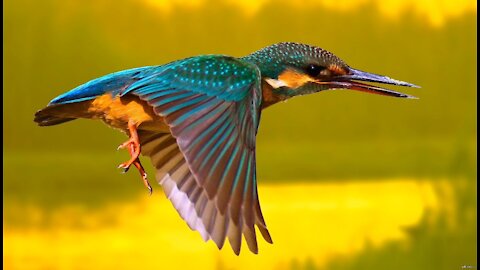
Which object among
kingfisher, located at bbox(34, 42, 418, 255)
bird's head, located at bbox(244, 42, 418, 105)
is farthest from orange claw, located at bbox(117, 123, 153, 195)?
bird's head, located at bbox(244, 42, 418, 105)

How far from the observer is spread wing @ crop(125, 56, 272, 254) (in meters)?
0.57

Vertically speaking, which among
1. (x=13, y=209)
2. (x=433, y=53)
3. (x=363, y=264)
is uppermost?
(x=433, y=53)

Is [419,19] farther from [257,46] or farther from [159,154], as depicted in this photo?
[159,154]

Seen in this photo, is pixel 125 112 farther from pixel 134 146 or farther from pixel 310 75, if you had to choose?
pixel 310 75

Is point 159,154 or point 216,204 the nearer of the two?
point 216,204

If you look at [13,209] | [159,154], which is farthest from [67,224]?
[159,154]

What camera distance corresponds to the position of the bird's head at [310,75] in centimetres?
69

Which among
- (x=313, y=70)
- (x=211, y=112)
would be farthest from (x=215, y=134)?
(x=313, y=70)

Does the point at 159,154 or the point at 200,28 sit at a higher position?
the point at 200,28

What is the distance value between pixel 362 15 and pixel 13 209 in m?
0.53

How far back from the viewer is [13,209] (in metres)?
1.09

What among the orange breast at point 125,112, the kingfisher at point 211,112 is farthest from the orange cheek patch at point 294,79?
the orange breast at point 125,112

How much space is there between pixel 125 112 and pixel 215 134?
4.2 inches

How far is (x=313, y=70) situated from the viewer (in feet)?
2.26
